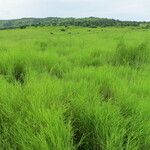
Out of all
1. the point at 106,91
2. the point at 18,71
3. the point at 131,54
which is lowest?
the point at 131,54

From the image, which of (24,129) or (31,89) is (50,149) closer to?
(24,129)

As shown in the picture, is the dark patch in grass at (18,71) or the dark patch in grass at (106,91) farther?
the dark patch in grass at (18,71)

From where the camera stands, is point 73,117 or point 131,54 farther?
point 131,54

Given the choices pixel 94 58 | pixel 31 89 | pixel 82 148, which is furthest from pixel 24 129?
pixel 94 58

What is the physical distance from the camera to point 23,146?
8.60ft

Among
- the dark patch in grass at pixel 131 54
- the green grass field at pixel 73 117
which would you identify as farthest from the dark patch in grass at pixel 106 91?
the dark patch in grass at pixel 131 54

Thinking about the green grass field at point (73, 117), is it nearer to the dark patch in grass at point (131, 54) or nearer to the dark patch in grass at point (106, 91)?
the dark patch in grass at point (106, 91)

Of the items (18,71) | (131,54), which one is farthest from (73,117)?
(131,54)

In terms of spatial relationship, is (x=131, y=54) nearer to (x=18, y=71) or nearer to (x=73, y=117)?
(x=18, y=71)

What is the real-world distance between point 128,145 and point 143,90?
1.59 metres

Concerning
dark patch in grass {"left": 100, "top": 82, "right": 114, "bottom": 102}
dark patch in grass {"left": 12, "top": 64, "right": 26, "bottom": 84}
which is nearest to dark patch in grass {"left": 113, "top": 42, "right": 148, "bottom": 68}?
dark patch in grass {"left": 12, "top": 64, "right": 26, "bottom": 84}

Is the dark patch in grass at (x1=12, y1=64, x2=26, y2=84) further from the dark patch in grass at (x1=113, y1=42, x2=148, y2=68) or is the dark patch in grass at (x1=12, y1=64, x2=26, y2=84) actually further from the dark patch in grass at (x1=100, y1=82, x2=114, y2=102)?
the dark patch in grass at (x1=113, y1=42, x2=148, y2=68)

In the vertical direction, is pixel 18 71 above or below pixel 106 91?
below

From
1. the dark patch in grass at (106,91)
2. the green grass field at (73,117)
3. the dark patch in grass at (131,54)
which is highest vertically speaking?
the green grass field at (73,117)
